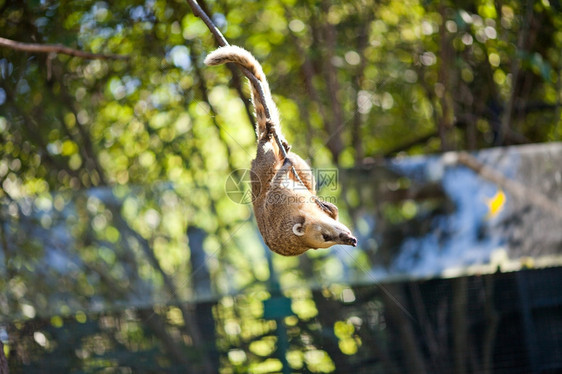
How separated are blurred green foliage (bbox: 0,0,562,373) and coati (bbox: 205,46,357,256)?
1.52 metres

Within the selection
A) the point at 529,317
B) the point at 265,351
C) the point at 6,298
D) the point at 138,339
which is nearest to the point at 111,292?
the point at 138,339

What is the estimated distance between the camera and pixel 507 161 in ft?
13.5

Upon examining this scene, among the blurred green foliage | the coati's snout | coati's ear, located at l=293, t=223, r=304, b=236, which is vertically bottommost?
the blurred green foliage

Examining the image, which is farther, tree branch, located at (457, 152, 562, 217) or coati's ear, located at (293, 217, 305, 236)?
tree branch, located at (457, 152, 562, 217)

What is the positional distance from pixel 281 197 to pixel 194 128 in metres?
2.78

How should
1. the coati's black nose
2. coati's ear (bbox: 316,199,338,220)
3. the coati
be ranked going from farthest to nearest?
coati's ear (bbox: 316,199,338,220) < the coati < the coati's black nose

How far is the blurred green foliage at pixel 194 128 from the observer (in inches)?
158

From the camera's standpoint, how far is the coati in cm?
226

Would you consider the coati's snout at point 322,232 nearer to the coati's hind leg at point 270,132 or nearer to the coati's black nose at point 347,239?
the coati's black nose at point 347,239

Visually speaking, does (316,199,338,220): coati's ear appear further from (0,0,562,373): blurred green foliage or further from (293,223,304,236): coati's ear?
(0,0,562,373): blurred green foliage

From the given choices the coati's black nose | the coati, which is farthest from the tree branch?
the coati's black nose

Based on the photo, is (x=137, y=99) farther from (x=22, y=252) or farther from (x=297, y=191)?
(x=297, y=191)

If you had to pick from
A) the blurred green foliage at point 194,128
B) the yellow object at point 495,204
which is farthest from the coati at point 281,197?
the yellow object at point 495,204

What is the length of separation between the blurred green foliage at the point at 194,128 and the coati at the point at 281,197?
1.52 meters
